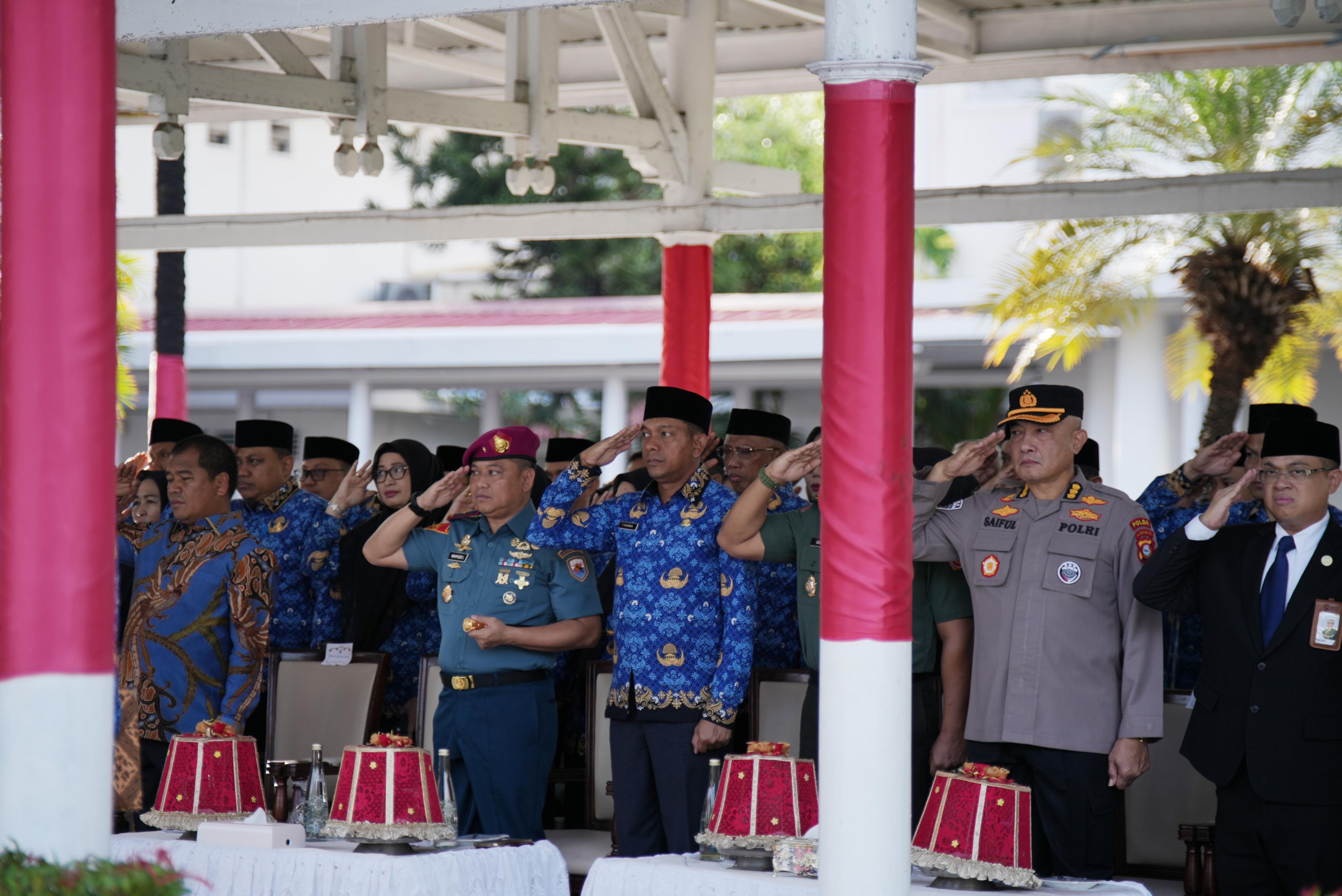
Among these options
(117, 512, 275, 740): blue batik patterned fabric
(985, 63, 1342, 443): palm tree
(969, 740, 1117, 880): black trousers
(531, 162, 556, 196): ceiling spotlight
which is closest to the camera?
(969, 740, 1117, 880): black trousers

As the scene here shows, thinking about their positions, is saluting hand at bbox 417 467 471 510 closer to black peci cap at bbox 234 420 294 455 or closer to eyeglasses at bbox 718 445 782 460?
eyeglasses at bbox 718 445 782 460

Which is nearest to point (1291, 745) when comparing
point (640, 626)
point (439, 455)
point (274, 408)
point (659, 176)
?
point (640, 626)

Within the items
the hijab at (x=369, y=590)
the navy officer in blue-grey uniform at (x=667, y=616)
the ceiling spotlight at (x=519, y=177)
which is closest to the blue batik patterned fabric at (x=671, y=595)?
the navy officer in blue-grey uniform at (x=667, y=616)

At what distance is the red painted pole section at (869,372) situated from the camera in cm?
364

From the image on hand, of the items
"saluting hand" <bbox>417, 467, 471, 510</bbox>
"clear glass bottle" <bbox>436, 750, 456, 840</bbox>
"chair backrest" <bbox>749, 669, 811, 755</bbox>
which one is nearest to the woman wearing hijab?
"saluting hand" <bbox>417, 467, 471, 510</bbox>

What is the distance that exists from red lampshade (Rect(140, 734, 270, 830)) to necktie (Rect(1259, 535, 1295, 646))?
8.66 feet

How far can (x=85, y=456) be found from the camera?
3.42 metres

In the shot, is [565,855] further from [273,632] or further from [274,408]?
[274,408]

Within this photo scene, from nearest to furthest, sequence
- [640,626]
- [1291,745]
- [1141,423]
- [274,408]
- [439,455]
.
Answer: [1291,745] < [640,626] < [439,455] < [1141,423] < [274,408]

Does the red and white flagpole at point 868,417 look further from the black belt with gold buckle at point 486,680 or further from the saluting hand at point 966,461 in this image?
the black belt with gold buckle at point 486,680

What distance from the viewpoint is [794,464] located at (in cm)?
454

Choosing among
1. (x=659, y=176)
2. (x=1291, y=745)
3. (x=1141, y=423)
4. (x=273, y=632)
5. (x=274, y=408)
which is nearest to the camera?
(x=1291, y=745)

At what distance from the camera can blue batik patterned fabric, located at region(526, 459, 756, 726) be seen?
4.76 metres

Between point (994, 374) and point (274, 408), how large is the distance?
23.0 feet
